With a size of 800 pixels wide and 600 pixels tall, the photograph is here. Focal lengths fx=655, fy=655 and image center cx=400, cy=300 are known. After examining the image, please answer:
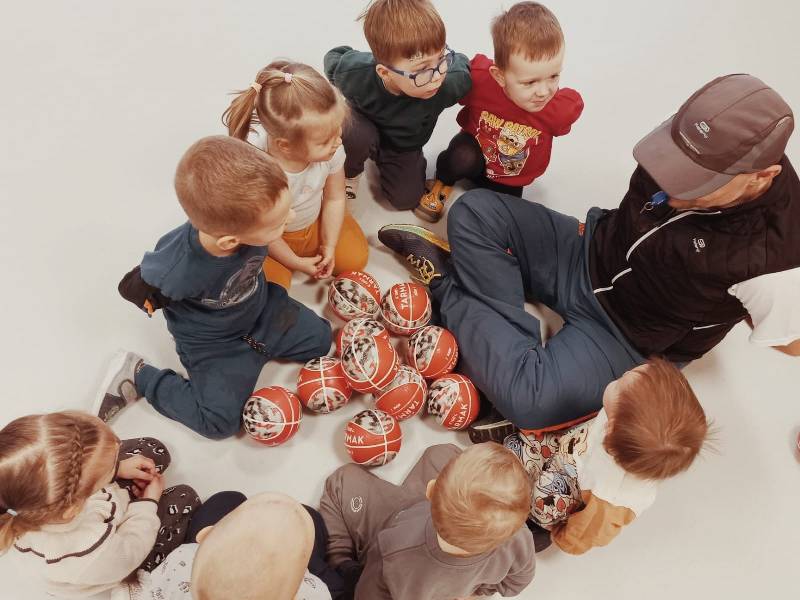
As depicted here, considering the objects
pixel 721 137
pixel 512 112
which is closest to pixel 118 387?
pixel 512 112

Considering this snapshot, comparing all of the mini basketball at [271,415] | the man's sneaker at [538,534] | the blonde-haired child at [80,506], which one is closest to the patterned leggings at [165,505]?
the blonde-haired child at [80,506]

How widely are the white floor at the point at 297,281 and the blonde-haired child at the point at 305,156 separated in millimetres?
150

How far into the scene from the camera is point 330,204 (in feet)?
6.63

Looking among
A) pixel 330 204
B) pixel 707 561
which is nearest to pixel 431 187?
pixel 330 204

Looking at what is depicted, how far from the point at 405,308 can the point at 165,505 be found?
0.86m

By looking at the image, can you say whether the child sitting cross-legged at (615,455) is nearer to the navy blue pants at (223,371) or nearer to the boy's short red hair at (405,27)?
the navy blue pants at (223,371)

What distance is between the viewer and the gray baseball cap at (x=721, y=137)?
1376 mm

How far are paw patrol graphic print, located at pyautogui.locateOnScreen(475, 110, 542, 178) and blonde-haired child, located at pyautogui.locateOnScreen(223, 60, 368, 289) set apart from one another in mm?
516

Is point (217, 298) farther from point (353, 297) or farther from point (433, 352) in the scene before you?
point (433, 352)

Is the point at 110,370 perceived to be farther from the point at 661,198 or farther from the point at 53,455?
the point at 661,198

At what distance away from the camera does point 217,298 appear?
1.69 m

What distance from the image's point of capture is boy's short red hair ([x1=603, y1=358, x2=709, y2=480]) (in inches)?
53.3

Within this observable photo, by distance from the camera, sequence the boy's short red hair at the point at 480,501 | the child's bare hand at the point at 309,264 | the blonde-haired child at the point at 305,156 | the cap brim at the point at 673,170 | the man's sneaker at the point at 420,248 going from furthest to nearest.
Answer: the man's sneaker at the point at 420,248 → the child's bare hand at the point at 309,264 → the blonde-haired child at the point at 305,156 → the cap brim at the point at 673,170 → the boy's short red hair at the point at 480,501

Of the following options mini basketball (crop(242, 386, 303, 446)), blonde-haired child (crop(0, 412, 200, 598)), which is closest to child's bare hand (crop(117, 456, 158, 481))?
blonde-haired child (crop(0, 412, 200, 598))
